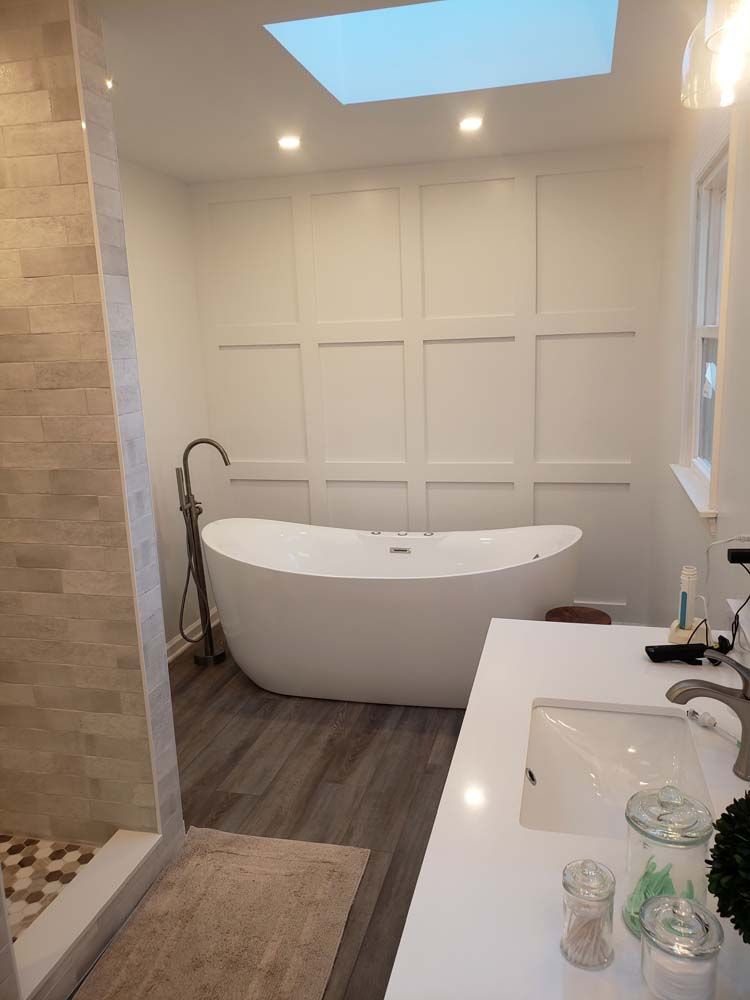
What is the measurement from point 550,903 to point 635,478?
331cm

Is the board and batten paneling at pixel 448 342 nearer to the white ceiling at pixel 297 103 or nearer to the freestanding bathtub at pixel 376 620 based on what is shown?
the white ceiling at pixel 297 103

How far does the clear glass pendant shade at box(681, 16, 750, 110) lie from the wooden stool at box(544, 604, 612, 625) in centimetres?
220

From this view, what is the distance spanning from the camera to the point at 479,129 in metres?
3.40

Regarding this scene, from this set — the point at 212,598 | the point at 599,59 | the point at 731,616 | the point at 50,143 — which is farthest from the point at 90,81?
the point at 212,598

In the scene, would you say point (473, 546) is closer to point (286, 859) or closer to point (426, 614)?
point (426, 614)

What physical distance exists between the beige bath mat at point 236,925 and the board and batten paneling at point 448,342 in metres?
2.29

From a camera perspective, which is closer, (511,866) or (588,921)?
(588,921)

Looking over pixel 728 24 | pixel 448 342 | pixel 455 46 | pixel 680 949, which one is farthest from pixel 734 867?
pixel 448 342

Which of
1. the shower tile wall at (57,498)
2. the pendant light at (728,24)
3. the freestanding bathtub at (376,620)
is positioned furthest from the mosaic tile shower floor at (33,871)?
the pendant light at (728,24)

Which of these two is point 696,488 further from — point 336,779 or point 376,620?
point 336,779

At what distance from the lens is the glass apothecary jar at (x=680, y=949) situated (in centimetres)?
82

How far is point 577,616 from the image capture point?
320 cm

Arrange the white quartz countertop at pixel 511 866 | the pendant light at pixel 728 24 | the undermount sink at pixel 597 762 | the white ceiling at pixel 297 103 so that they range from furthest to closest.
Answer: the white ceiling at pixel 297 103
the undermount sink at pixel 597 762
the pendant light at pixel 728 24
the white quartz countertop at pixel 511 866

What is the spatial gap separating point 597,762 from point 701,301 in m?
2.11
